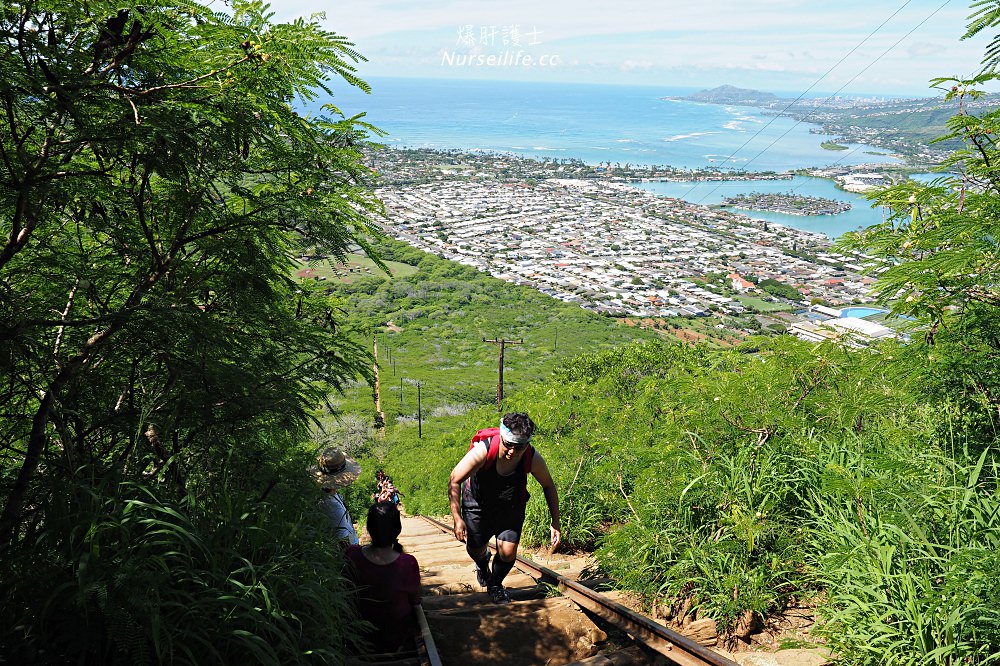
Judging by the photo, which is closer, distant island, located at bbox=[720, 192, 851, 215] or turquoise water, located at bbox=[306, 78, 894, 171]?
distant island, located at bbox=[720, 192, 851, 215]

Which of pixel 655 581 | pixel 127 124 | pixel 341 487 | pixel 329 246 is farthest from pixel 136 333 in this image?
pixel 655 581

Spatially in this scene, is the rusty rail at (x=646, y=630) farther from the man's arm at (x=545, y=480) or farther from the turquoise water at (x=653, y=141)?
the turquoise water at (x=653, y=141)

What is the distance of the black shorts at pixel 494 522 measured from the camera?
356 cm

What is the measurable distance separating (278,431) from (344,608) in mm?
978

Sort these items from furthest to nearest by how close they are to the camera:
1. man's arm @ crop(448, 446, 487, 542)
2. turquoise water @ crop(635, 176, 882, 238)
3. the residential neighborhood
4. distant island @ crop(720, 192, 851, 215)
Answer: distant island @ crop(720, 192, 851, 215) → turquoise water @ crop(635, 176, 882, 238) → the residential neighborhood → man's arm @ crop(448, 446, 487, 542)

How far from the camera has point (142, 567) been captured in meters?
1.94

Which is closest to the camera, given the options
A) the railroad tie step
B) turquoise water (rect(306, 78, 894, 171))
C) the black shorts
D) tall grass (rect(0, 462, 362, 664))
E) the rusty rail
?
tall grass (rect(0, 462, 362, 664))

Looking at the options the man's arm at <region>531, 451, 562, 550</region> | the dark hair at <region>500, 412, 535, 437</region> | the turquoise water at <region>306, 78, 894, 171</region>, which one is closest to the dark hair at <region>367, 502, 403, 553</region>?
the dark hair at <region>500, 412, 535, 437</region>

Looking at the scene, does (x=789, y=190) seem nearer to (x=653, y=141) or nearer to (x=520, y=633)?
(x=653, y=141)

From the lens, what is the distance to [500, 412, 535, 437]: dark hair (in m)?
3.24

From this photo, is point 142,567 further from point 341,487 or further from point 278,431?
point 341,487

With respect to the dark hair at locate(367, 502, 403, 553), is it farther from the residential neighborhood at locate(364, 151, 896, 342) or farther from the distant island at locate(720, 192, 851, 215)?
the distant island at locate(720, 192, 851, 215)

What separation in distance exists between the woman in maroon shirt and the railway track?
0.33 feet

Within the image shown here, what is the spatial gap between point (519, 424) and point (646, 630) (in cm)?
117
